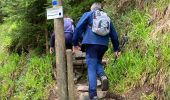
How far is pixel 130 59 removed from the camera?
8.31 metres

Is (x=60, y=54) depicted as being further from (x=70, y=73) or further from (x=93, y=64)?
(x=93, y=64)

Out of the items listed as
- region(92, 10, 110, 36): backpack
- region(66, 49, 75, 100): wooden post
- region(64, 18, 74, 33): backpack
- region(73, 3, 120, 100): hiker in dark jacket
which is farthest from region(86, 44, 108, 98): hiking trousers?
region(64, 18, 74, 33): backpack

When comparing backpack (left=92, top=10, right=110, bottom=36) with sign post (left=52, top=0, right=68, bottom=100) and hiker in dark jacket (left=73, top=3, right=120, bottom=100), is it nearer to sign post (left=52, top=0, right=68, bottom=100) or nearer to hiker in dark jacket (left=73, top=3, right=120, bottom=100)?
hiker in dark jacket (left=73, top=3, right=120, bottom=100)

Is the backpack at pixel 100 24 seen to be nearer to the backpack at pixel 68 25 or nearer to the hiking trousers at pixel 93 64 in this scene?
the hiking trousers at pixel 93 64

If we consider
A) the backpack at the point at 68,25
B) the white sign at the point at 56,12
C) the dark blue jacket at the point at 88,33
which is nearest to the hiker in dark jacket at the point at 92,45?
the dark blue jacket at the point at 88,33

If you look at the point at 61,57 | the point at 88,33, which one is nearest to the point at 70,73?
the point at 61,57

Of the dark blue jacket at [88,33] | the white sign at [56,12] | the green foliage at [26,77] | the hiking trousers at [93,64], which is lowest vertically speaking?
the green foliage at [26,77]

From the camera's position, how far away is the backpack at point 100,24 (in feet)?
24.3

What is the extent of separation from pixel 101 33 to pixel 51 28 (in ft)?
11.2

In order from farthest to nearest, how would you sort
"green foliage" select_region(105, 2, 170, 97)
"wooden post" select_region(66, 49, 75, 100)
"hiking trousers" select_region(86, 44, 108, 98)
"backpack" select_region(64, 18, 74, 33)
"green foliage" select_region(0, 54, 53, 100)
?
"green foliage" select_region(0, 54, 53, 100), "backpack" select_region(64, 18, 74, 33), "green foliage" select_region(105, 2, 170, 97), "hiking trousers" select_region(86, 44, 108, 98), "wooden post" select_region(66, 49, 75, 100)

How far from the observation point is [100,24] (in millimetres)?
7441

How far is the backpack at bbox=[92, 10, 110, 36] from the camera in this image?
292 inches

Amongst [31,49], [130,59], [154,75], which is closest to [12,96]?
[31,49]

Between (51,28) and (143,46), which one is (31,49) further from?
(143,46)
